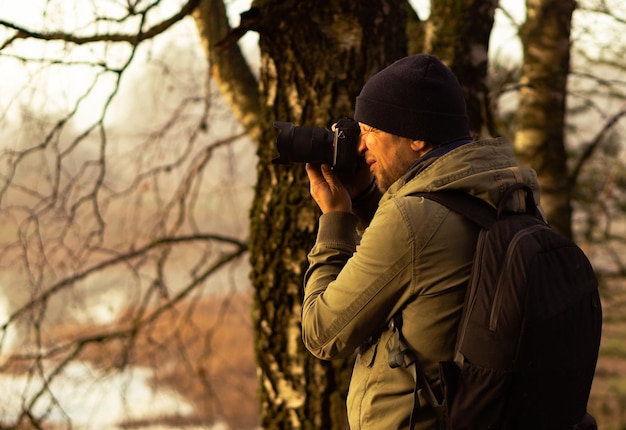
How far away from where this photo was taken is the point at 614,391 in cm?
956

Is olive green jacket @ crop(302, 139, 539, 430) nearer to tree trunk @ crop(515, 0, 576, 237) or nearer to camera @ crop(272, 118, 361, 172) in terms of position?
camera @ crop(272, 118, 361, 172)

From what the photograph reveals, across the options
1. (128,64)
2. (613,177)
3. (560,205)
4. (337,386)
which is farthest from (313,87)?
(613,177)

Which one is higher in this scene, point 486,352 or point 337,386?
point 486,352

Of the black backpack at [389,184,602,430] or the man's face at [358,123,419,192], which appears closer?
the black backpack at [389,184,602,430]

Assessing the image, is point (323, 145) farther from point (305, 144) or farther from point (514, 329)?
point (514, 329)

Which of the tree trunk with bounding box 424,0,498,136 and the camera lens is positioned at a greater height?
the tree trunk with bounding box 424,0,498,136

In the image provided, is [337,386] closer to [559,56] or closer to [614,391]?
[559,56]

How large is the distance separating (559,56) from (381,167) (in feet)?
13.8

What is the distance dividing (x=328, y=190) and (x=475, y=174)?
1.54 ft

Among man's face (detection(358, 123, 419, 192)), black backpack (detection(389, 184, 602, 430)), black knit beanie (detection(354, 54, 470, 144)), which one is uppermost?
black knit beanie (detection(354, 54, 470, 144))

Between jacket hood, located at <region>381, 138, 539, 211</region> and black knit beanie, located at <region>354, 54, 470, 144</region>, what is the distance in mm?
99

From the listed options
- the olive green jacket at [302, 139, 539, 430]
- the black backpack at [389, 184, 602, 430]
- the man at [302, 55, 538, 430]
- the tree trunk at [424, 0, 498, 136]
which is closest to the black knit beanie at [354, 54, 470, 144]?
the man at [302, 55, 538, 430]

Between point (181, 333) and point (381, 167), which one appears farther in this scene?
point (181, 333)

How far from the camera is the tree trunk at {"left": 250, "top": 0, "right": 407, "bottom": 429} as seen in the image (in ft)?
10.5
